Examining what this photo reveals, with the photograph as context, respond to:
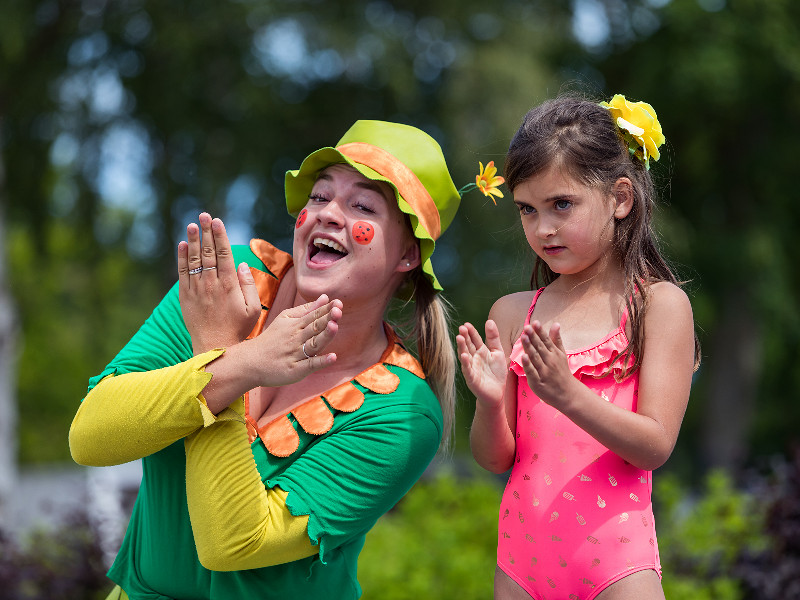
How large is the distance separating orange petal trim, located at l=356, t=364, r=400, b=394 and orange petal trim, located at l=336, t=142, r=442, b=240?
417 mm

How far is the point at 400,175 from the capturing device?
8.20 ft

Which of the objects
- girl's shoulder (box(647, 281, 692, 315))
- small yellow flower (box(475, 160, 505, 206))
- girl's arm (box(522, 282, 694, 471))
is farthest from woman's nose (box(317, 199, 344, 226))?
girl's shoulder (box(647, 281, 692, 315))

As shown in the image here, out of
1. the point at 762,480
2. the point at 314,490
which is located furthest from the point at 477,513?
the point at 314,490

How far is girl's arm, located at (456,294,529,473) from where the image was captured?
2.13 m

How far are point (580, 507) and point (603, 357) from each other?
14.3 inches

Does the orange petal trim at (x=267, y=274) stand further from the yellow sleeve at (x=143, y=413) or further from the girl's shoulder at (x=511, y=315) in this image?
the girl's shoulder at (x=511, y=315)

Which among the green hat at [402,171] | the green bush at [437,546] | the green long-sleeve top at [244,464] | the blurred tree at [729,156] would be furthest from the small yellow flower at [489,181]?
the blurred tree at [729,156]

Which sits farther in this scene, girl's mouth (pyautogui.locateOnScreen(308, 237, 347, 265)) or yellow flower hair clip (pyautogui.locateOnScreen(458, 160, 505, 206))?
yellow flower hair clip (pyautogui.locateOnScreen(458, 160, 505, 206))

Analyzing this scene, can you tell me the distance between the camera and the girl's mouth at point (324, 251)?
7.80 ft

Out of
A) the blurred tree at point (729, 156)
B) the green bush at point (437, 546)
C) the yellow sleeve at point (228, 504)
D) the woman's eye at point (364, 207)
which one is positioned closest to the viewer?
the yellow sleeve at point (228, 504)

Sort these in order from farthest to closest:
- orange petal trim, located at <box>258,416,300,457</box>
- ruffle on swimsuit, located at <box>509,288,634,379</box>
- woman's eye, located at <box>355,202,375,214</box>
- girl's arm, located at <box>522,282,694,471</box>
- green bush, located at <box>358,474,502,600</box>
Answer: green bush, located at <box>358,474,502,600</box> < woman's eye, located at <box>355,202,375,214</box> < orange petal trim, located at <box>258,416,300,457</box> < ruffle on swimsuit, located at <box>509,288,634,379</box> < girl's arm, located at <box>522,282,694,471</box>

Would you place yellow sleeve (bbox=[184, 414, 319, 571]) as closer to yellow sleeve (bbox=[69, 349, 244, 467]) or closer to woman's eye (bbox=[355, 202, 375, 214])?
yellow sleeve (bbox=[69, 349, 244, 467])

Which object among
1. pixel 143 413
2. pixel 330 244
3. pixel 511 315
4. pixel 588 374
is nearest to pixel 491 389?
pixel 588 374

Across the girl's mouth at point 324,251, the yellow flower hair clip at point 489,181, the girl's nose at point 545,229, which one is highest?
the yellow flower hair clip at point 489,181
